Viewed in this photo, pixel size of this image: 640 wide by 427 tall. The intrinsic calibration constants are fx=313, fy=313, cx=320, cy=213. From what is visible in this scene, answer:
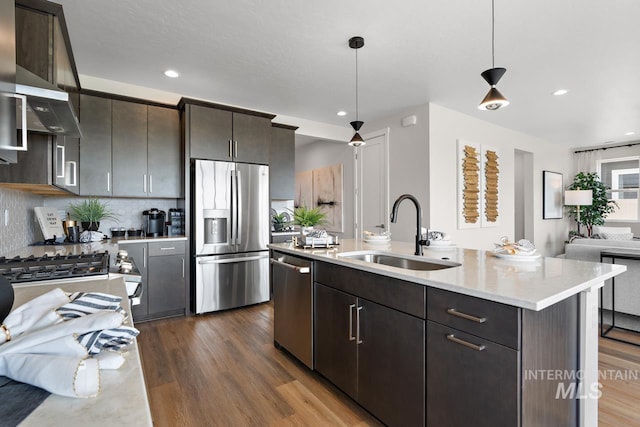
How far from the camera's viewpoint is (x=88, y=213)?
3363mm

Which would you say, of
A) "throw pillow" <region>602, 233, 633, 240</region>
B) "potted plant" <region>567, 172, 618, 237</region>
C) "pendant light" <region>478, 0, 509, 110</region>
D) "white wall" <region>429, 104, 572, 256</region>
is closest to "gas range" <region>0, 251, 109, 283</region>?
"pendant light" <region>478, 0, 509, 110</region>

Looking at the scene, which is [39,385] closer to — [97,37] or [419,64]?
[97,37]

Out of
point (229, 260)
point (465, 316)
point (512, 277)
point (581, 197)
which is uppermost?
point (581, 197)

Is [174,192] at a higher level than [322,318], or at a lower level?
higher

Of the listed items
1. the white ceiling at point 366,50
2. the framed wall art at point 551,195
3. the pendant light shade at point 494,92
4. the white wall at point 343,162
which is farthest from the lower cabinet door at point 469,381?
the framed wall art at point 551,195

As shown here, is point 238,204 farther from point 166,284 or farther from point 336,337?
point 336,337

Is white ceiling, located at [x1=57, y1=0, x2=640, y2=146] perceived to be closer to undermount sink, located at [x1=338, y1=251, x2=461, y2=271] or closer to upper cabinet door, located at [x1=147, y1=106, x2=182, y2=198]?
upper cabinet door, located at [x1=147, y1=106, x2=182, y2=198]

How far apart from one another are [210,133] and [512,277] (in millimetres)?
3392

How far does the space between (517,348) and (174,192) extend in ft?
12.1

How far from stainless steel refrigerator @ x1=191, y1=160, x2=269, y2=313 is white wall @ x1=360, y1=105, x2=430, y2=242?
1.89m

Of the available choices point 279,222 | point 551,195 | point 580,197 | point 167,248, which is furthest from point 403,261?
point 580,197

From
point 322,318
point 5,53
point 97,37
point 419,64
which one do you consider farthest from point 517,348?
point 97,37

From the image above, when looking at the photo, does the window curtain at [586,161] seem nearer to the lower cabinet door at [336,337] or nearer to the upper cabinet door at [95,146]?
the lower cabinet door at [336,337]

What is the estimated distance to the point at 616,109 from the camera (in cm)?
443
